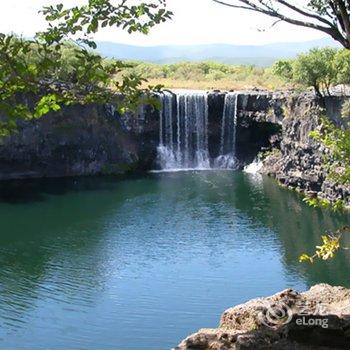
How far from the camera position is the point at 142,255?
30.9 meters

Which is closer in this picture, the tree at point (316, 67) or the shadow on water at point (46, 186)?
the tree at point (316, 67)

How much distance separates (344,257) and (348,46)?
24.2 metres

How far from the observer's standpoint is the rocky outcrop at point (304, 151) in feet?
138

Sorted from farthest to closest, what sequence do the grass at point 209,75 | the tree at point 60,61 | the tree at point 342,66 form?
the grass at point 209,75 → the tree at point 342,66 → the tree at point 60,61

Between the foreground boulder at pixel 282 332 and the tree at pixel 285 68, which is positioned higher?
the tree at pixel 285 68

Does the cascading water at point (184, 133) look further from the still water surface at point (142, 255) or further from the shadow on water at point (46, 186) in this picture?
the still water surface at point (142, 255)

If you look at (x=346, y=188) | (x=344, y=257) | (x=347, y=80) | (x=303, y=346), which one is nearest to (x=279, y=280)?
(x=344, y=257)

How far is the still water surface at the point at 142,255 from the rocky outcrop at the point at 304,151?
1349mm

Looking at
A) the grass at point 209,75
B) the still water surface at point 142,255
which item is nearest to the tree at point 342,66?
the still water surface at point 142,255

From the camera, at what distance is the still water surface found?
71.6 ft

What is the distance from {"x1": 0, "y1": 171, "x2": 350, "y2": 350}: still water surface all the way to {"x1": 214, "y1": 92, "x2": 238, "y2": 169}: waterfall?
4801 mm

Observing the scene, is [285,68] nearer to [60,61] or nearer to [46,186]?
[46,186]

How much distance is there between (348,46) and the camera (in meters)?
8.02

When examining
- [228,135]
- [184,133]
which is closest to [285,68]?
[228,135]
